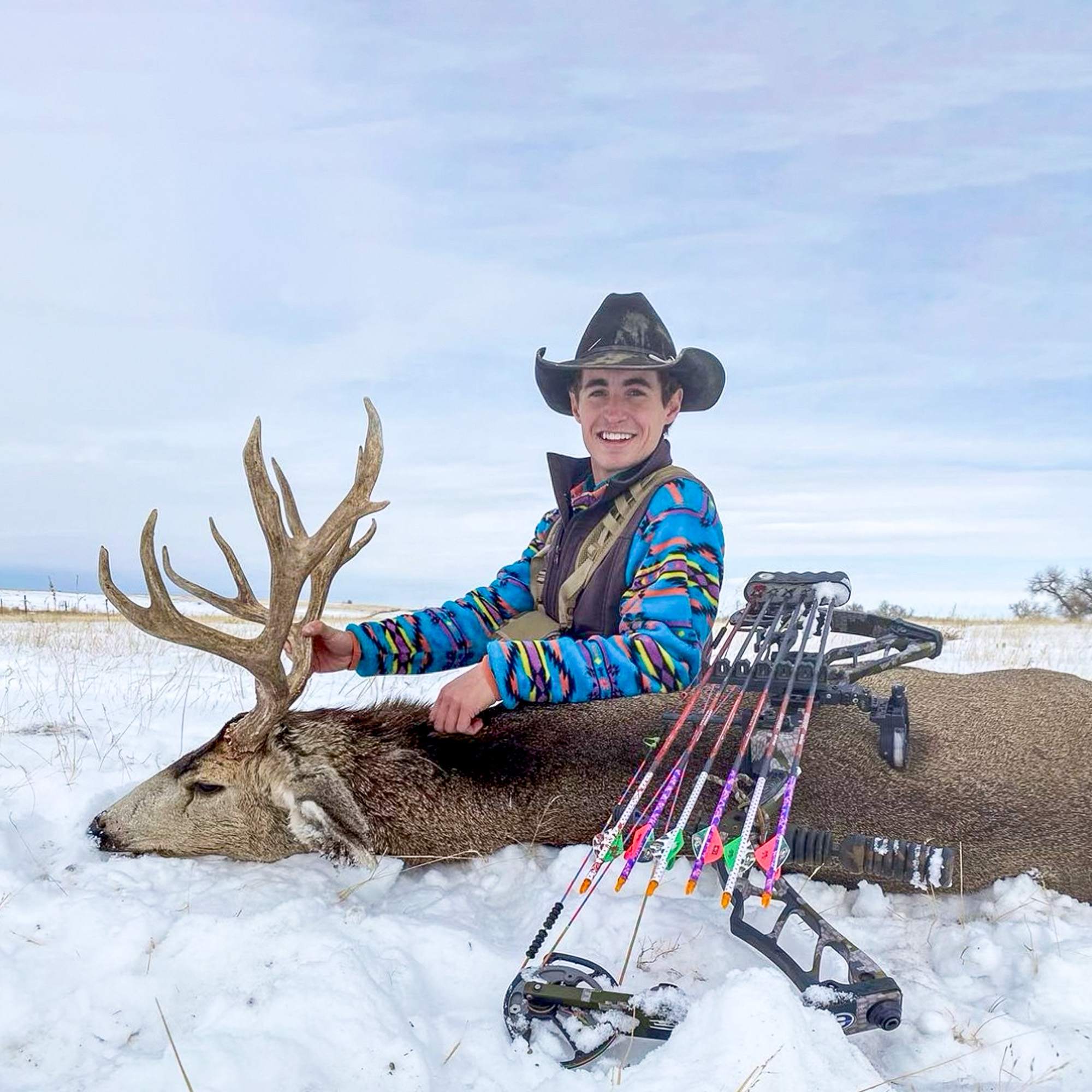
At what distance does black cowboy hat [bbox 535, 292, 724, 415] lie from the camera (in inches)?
169

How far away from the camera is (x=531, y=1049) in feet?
7.20

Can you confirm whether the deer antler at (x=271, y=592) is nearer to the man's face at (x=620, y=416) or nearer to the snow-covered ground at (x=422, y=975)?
the snow-covered ground at (x=422, y=975)

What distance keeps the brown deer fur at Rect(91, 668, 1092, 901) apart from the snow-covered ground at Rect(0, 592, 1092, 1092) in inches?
4.7

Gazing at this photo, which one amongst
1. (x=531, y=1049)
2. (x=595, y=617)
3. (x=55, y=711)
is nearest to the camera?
(x=531, y=1049)

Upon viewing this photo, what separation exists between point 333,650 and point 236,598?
51 centimetres

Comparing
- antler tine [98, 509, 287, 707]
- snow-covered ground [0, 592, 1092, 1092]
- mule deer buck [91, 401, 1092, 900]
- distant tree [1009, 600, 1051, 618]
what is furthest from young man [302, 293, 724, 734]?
distant tree [1009, 600, 1051, 618]

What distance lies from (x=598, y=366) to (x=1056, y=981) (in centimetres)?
299

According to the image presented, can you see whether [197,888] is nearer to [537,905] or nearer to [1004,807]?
[537,905]

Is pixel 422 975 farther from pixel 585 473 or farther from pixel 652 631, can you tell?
pixel 585 473

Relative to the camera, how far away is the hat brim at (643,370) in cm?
427

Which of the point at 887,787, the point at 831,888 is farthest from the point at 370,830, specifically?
the point at 887,787

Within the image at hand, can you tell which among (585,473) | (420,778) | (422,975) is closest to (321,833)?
(420,778)

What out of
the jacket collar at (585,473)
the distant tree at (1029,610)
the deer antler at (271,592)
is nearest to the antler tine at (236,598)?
the deer antler at (271,592)

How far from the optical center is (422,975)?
2.56 m
